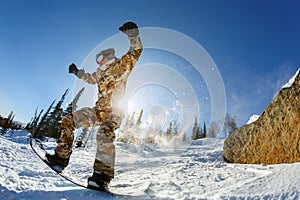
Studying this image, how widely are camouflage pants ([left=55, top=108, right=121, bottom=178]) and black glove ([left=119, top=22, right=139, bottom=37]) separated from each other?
1495mm

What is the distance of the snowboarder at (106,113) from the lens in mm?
3127

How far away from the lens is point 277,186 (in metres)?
2.34

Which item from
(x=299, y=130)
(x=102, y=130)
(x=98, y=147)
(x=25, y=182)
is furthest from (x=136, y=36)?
(x=299, y=130)

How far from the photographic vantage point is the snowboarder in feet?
10.3

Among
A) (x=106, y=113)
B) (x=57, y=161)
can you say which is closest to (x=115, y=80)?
(x=106, y=113)

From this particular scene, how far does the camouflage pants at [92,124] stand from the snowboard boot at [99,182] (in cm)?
28

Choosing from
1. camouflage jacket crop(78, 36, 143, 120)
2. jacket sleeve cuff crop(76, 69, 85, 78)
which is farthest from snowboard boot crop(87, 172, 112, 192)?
jacket sleeve cuff crop(76, 69, 85, 78)

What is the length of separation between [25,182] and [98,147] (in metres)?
1.04

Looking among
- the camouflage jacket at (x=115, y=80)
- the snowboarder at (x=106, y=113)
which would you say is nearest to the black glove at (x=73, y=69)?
the snowboarder at (x=106, y=113)

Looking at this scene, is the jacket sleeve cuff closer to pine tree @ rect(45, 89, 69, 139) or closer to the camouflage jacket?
the camouflage jacket

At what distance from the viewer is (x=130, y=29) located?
11.7 feet

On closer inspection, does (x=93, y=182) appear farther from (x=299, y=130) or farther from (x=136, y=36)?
(x=299, y=130)

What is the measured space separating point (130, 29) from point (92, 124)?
6.17 feet

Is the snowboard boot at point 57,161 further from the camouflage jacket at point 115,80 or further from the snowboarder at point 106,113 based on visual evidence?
the camouflage jacket at point 115,80
